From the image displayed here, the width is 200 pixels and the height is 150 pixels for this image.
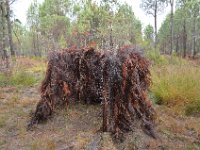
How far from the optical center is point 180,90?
284 inches

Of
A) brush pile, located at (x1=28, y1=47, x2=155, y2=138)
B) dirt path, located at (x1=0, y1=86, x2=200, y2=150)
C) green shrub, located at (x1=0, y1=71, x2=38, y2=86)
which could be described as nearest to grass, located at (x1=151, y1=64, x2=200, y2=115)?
dirt path, located at (x1=0, y1=86, x2=200, y2=150)

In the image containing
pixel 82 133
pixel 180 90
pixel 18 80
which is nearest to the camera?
pixel 82 133

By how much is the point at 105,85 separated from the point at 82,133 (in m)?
0.83

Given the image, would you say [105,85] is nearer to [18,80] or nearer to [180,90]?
[180,90]

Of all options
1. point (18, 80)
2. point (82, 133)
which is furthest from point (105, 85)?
point (18, 80)

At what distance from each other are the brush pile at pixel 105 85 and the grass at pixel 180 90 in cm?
121

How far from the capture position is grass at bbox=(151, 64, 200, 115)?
22.7 ft

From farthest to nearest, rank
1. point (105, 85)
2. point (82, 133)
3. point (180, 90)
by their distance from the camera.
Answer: point (180, 90)
point (82, 133)
point (105, 85)

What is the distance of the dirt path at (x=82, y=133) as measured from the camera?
514cm

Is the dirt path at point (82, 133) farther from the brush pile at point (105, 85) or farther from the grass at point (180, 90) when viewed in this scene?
the grass at point (180, 90)

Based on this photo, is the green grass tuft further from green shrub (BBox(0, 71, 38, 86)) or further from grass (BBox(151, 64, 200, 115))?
grass (BBox(151, 64, 200, 115))

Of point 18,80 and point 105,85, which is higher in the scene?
point 105,85

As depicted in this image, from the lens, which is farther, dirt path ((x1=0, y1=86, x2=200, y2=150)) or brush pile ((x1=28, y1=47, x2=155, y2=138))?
brush pile ((x1=28, y1=47, x2=155, y2=138))

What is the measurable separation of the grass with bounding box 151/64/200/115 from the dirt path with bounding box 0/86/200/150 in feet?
1.09
